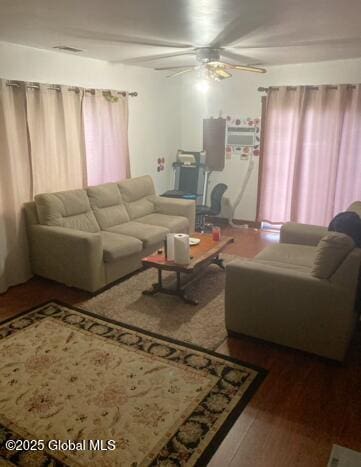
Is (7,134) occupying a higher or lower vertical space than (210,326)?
higher

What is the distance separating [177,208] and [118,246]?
151cm

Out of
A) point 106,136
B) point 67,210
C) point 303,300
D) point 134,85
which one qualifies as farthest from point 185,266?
point 134,85

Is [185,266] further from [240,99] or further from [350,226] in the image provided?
[240,99]

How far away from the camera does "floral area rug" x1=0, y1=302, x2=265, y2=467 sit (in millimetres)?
1946

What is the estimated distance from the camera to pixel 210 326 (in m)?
3.15

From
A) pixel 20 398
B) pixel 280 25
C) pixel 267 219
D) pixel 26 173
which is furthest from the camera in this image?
pixel 267 219

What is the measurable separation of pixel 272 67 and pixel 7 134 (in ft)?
12.0

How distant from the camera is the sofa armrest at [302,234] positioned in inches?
151

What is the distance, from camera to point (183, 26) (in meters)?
2.91

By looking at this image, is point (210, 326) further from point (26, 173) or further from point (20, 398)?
point (26, 173)

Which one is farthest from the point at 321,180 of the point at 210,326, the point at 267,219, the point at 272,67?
the point at 210,326

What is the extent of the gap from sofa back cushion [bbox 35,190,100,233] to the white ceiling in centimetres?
148

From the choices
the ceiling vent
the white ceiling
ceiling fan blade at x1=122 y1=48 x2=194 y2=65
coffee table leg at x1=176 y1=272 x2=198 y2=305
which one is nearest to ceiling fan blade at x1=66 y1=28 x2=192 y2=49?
the white ceiling

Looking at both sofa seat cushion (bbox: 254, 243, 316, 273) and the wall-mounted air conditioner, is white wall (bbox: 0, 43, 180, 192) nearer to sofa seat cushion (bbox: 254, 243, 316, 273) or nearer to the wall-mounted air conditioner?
the wall-mounted air conditioner
